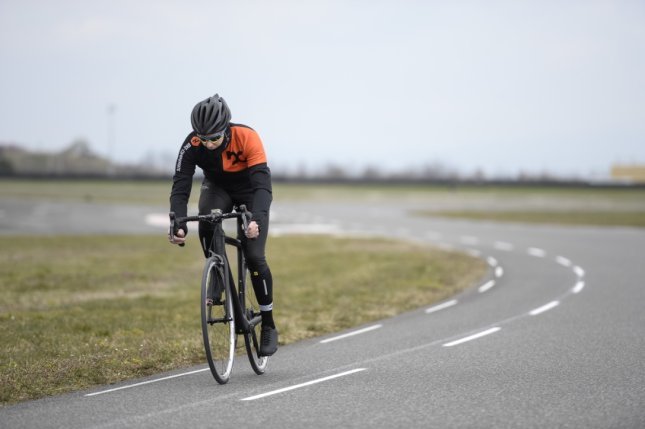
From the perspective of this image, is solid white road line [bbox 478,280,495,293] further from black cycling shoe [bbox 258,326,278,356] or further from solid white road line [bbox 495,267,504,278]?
black cycling shoe [bbox 258,326,278,356]

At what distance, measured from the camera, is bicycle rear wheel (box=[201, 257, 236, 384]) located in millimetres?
6809

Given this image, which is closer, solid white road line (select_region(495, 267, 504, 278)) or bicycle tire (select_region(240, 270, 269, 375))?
bicycle tire (select_region(240, 270, 269, 375))

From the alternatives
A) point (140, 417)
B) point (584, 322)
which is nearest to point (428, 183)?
point (584, 322)

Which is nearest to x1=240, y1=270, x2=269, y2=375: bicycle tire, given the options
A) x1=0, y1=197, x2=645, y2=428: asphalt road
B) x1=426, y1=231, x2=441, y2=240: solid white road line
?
x1=0, y1=197, x2=645, y2=428: asphalt road

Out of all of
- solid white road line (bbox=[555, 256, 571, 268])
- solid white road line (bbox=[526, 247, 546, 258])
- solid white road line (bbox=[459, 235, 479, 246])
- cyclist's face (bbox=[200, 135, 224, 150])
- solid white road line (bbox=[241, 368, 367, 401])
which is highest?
cyclist's face (bbox=[200, 135, 224, 150])

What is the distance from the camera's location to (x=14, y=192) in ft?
203

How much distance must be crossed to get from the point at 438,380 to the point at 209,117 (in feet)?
9.01

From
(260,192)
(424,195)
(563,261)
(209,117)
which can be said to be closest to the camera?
(209,117)

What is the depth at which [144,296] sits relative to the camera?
13664 millimetres

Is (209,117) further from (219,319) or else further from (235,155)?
(219,319)

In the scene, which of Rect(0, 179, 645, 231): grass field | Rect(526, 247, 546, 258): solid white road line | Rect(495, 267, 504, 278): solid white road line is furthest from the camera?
Rect(0, 179, 645, 231): grass field

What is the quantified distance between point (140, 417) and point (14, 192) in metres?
59.4

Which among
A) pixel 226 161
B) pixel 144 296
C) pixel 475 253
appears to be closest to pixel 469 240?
pixel 475 253

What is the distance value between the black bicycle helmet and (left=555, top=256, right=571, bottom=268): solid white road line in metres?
12.9
